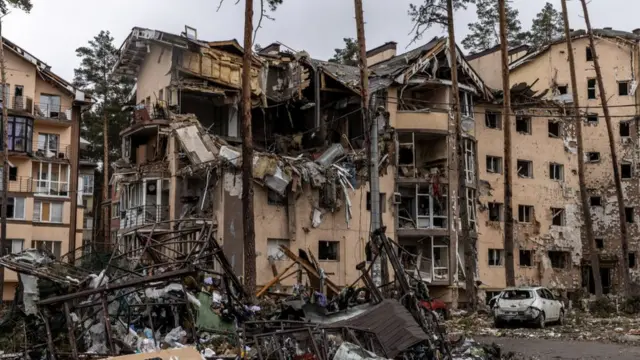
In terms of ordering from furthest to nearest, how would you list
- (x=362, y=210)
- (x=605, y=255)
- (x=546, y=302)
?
(x=605, y=255) → (x=362, y=210) → (x=546, y=302)

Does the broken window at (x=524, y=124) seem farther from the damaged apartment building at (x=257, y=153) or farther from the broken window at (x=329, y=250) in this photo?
the broken window at (x=329, y=250)

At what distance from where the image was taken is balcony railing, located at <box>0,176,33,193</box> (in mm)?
48188

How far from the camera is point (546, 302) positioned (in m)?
26.2

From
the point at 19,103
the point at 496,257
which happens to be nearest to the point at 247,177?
→ the point at 496,257

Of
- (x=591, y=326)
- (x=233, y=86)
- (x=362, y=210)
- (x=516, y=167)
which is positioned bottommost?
(x=591, y=326)

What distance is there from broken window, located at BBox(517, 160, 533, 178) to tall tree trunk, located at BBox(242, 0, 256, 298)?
970 inches

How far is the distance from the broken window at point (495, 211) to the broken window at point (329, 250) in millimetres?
11727

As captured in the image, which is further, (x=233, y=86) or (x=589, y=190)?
(x=589, y=190)

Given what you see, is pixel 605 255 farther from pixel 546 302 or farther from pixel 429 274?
pixel 546 302

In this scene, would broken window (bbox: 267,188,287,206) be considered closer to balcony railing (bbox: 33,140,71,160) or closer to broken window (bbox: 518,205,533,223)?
broken window (bbox: 518,205,533,223)

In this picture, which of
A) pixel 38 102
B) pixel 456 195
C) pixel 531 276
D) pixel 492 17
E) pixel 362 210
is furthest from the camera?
pixel 492 17

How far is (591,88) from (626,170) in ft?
20.9

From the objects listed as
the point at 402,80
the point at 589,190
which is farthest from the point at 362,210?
the point at 589,190

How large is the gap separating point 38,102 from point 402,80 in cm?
2823
